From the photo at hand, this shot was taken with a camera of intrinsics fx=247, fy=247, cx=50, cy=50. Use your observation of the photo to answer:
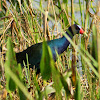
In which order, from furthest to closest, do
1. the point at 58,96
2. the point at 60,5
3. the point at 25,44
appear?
the point at 25,44
the point at 60,5
the point at 58,96

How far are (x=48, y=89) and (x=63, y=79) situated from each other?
21 cm

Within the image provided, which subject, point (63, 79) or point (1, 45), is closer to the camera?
point (63, 79)

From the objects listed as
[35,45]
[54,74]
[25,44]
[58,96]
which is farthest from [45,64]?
[25,44]

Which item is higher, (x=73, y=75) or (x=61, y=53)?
(x=73, y=75)

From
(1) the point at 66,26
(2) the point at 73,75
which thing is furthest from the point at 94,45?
(1) the point at 66,26

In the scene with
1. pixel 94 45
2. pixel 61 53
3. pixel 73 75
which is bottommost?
pixel 61 53

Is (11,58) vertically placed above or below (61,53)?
above

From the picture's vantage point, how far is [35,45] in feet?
6.64

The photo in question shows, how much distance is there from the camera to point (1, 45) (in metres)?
2.20

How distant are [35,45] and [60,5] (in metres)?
0.38

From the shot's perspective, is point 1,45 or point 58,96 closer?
point 58,96

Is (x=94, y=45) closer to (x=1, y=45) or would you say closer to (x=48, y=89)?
(x=48, y=89)

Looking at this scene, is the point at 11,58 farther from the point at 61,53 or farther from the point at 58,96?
the point at 61,53

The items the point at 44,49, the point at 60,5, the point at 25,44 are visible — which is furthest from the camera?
the point at 25,44
